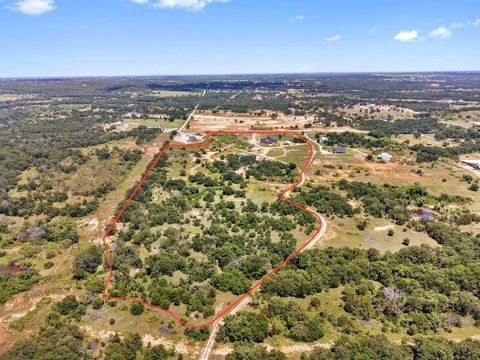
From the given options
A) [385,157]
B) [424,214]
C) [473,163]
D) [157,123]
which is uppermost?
[157,123]

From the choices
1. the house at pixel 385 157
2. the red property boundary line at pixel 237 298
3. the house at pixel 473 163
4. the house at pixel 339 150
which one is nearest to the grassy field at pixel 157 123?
the red property boundary line at pixel 237 298

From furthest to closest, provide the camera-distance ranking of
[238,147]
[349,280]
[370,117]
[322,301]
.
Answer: [370,117] → [238,147] → [349,280] → [322,301]

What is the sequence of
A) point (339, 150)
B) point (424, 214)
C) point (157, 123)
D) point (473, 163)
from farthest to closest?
point (157, 123) → point (339, 150) → point (473, 163) → point (424, 214)

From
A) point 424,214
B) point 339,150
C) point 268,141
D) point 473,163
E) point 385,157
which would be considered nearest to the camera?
point 424,214

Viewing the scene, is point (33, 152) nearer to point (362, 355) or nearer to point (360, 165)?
point (360, 165)

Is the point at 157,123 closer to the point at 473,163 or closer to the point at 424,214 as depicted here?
the point at 473,163

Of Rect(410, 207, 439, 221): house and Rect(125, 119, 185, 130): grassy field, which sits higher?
Rect(125, 119, 185, 130): grassy field

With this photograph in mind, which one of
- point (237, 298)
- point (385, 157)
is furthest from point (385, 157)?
point (237, 298)

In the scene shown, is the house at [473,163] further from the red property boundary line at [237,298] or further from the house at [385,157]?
the red property boundary line at [237,298]

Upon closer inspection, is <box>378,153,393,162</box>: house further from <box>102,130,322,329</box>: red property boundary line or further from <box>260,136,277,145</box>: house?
<box>260,136,277,145</box>: house

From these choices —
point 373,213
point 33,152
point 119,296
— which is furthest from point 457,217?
point 33,152

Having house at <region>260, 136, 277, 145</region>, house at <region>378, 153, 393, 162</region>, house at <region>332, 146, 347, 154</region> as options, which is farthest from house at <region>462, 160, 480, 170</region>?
house at <region>260, 136, 277, 145</region>
